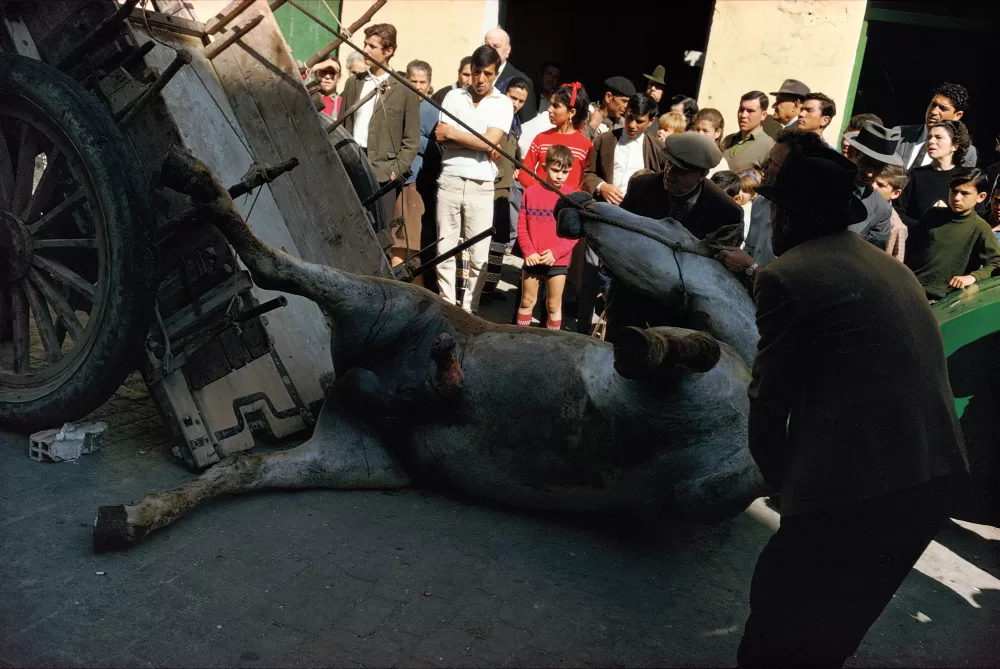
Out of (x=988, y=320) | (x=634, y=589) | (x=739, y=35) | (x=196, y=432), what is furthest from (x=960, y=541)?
(x=739, y=35)

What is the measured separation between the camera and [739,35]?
897cm

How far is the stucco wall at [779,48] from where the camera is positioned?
871 centimetres

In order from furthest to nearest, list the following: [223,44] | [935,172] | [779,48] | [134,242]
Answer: [779,48]
[935,172]
[223,44]
[134,242]

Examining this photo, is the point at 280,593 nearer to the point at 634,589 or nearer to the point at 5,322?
the point at 634,589

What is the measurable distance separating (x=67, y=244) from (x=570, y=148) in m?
3.90

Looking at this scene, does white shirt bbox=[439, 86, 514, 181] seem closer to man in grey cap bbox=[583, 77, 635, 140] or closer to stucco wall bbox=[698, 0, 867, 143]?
man in grey cap bbox=[583, 77, 635, 140]

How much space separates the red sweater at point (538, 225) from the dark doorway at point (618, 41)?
7551mm

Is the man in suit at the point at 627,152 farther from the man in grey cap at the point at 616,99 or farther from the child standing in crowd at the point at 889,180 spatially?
the child standing in crowd at the point at 889,180

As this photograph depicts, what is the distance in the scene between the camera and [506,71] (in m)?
9.04

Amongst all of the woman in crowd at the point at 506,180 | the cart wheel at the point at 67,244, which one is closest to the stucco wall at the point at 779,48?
the woman in crowd at the point at 506,180

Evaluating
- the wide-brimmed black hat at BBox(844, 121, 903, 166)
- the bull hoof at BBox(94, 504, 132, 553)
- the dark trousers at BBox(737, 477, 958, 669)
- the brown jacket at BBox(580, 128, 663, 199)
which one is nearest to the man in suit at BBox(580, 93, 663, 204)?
the brown jacket at BBox(580, 128, 663, 199)

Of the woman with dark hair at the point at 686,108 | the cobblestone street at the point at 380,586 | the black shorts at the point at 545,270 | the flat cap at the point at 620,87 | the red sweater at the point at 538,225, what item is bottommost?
the cobblestone street at the point at 380,586

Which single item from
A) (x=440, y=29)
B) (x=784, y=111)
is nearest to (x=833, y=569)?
(x=784, y=111)

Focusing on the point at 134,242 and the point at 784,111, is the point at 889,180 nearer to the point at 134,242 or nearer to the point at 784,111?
the point at 784,111
